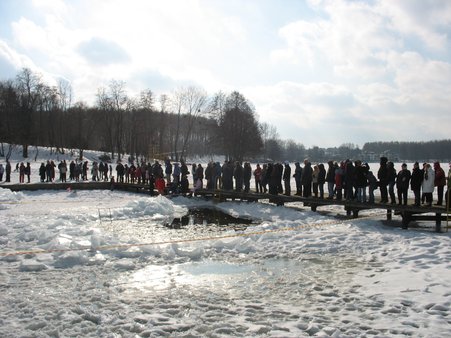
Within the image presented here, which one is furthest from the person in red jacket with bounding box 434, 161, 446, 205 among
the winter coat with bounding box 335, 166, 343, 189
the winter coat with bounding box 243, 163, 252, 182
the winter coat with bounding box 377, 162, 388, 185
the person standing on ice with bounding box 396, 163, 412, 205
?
the winter coat with bounding box 243, 163, 252, 182

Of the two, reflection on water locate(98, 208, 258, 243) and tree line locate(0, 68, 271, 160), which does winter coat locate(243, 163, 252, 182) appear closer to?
reflection on water locate(98, 208, 258, 243)

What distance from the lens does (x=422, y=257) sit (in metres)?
9.88

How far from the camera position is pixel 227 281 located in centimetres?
854

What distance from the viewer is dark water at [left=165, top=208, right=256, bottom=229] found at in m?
16.2

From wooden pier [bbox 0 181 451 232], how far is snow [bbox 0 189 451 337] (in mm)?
811

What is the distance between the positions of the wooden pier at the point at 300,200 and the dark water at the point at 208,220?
8.11ft

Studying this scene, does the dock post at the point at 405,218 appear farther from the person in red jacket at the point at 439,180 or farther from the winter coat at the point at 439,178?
the winter coat at the point at 439,178

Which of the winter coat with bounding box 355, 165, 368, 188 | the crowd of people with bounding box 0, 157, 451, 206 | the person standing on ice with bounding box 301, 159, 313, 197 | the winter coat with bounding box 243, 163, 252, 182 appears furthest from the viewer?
the winter coat with bounding box 243, 163, 252, 182

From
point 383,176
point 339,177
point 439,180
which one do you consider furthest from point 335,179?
point 439,180

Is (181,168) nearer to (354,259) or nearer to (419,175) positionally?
(419,175)

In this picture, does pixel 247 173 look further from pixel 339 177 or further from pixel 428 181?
pixel 428 181

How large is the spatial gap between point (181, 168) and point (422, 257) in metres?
16.7

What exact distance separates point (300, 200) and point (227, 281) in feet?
33.1

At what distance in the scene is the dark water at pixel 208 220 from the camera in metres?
16.2
